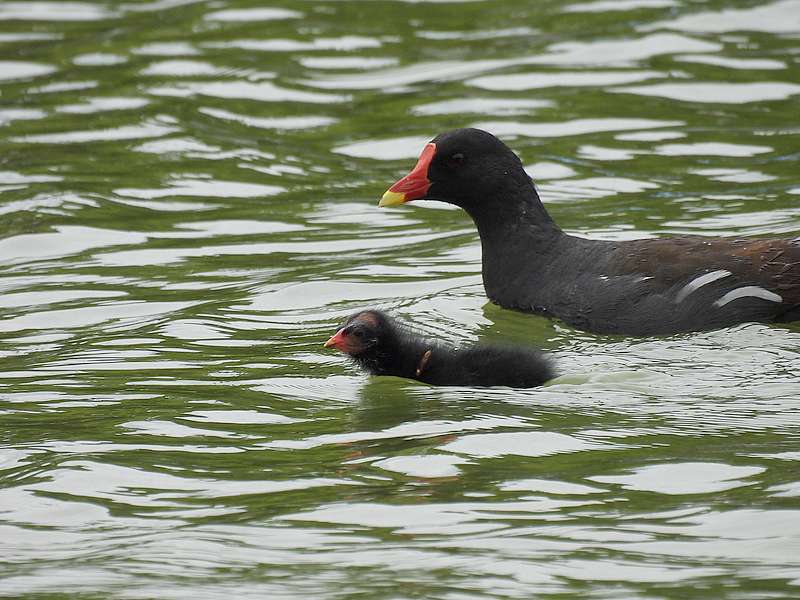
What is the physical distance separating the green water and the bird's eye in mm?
734

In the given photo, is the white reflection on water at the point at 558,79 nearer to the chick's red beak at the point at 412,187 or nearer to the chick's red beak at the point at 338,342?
the chick's red beak at the point at 412,187

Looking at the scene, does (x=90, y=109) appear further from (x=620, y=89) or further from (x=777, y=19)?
(x=777, y=19)

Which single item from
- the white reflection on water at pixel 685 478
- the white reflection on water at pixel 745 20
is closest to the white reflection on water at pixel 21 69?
the white reflection on water at pixel 745 20

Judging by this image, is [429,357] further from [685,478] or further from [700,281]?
[685,478]

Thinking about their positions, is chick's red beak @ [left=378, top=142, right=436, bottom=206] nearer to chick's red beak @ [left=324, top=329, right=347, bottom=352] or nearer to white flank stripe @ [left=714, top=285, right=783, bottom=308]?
chick's red beak @ [left=324, top=329, right=347, bottom=352]

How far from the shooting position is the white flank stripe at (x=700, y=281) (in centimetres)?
772

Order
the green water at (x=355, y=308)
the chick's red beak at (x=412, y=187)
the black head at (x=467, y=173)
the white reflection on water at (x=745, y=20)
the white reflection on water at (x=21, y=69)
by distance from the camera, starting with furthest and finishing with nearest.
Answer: the white reflection on water at (x=745, y=20) < the white reflection on water at (x=21, y=69) < the chick's red beak at (x=412, y=187) < the black head at (x=467, y=173) < the green water at (x=355, y=308)

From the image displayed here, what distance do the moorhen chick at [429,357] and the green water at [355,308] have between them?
0.40 feet

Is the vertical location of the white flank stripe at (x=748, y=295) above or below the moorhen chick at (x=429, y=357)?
above

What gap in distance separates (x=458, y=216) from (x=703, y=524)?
6356mm

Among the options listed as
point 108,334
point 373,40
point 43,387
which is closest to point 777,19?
point 373,40

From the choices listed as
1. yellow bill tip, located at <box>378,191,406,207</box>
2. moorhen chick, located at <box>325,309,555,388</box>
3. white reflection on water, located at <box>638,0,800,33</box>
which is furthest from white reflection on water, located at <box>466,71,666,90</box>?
moorhen chick, located at <box>325,309,555,388</box>

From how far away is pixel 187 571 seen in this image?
4969mm

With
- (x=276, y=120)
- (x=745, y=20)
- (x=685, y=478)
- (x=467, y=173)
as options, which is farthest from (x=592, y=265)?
(x=745, y=20)
